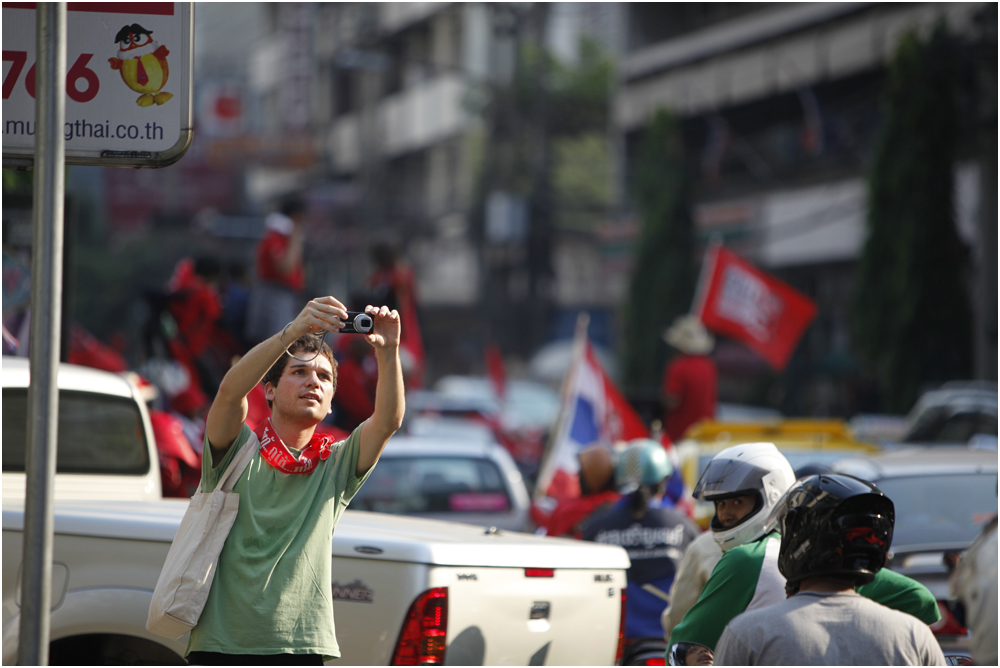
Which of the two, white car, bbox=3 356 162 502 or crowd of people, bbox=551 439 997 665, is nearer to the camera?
crowd of people, bbox=551 439 997 665

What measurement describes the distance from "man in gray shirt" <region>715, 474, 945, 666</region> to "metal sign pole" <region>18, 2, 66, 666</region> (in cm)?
145

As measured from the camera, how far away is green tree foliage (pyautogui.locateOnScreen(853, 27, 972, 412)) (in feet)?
56.2

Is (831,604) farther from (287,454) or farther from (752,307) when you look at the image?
(752,307)

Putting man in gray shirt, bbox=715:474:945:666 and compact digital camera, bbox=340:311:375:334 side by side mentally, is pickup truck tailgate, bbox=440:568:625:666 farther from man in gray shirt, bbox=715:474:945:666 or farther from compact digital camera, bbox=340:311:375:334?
man in gray shirt, bbox=715:474:945:666

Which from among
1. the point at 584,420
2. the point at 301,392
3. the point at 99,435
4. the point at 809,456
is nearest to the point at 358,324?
the point at 301,392

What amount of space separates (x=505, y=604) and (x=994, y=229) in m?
12.5

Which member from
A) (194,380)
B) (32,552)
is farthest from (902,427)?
(32,552)

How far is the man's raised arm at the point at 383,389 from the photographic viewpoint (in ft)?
10.5

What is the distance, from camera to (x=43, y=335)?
244 centimetres

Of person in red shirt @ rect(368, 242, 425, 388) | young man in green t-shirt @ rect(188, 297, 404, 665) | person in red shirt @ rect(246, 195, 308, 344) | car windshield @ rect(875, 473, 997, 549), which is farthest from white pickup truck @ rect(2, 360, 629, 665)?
person in red shirt @ rect(368, 242, 425, 388)

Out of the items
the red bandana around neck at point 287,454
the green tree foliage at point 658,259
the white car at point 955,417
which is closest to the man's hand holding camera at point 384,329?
the red bandana around neck at point 287,454

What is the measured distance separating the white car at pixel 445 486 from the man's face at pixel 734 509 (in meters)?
4.47

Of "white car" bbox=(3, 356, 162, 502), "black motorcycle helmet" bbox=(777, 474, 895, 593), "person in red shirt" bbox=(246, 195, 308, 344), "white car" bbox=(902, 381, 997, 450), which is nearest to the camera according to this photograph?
"black motorcycle helmet" bbox=(777, 474, 895, 593)

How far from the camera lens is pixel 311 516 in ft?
11.0
